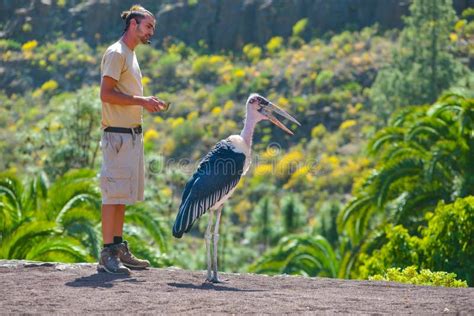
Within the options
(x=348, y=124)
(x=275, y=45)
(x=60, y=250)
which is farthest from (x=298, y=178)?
(x=60, y=250)

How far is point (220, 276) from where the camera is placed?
11.1m

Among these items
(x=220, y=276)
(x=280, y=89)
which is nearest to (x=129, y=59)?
(x=220, y=276)

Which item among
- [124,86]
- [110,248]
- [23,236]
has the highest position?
[124,86]

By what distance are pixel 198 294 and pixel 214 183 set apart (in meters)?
1.33

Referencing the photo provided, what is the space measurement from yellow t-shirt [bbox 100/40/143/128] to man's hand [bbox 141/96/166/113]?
16.8 inches

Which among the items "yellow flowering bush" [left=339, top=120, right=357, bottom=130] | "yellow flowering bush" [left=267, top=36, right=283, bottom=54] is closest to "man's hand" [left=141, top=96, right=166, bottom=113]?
"yellow flowering bush" [left=339, top=120, right=357, bottom=130]

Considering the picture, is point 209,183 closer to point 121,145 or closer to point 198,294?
point 121,145

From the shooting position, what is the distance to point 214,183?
34.2ft

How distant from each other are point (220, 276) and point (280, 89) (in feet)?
254

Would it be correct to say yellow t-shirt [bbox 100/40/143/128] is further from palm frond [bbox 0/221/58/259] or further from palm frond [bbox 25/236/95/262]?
palm frond [bbox 0/221/58/259]

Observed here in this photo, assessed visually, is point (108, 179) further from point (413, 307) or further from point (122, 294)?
point (413, 307)

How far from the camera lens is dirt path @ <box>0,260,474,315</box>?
871cm

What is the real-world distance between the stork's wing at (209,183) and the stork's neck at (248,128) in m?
0.20

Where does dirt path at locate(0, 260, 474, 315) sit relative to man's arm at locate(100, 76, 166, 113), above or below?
below
